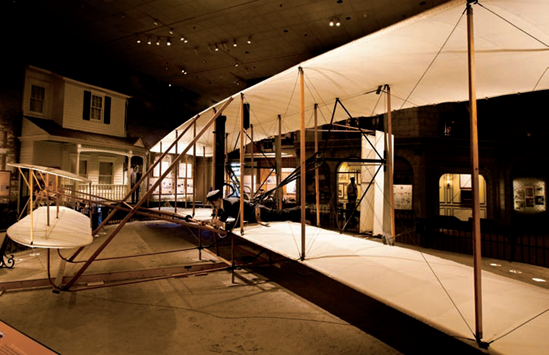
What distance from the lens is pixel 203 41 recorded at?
519 inches

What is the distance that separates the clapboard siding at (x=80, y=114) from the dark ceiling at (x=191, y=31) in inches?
74.9

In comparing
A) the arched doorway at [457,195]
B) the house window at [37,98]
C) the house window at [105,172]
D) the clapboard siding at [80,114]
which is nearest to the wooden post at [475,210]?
the arched doorway at [457,195]

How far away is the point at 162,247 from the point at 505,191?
640 inches

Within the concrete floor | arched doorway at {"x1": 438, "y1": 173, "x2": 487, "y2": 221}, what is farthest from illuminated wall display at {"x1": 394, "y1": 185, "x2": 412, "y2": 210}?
the concrete floor

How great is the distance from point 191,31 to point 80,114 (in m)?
8.28

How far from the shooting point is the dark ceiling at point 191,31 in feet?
34.1

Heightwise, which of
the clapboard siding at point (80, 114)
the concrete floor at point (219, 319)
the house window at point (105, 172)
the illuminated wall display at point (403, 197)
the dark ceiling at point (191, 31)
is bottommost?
the concrete floor at point (219, 319)

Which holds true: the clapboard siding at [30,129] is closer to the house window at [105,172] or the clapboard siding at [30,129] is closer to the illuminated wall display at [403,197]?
the house window at [105,172]

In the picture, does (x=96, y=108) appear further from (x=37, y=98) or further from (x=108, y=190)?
(x=108, y=190)

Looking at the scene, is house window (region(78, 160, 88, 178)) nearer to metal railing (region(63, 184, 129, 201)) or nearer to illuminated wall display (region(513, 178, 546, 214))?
metal railing (region(63, 184, 129, 201))

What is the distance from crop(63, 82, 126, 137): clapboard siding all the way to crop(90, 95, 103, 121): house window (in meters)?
0.26

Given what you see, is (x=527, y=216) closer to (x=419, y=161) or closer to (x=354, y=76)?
(x=419, y=161)

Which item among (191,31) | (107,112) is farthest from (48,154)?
(191,31)

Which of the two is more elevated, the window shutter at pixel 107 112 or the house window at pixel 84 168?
the window shutter at pixel 107 112
